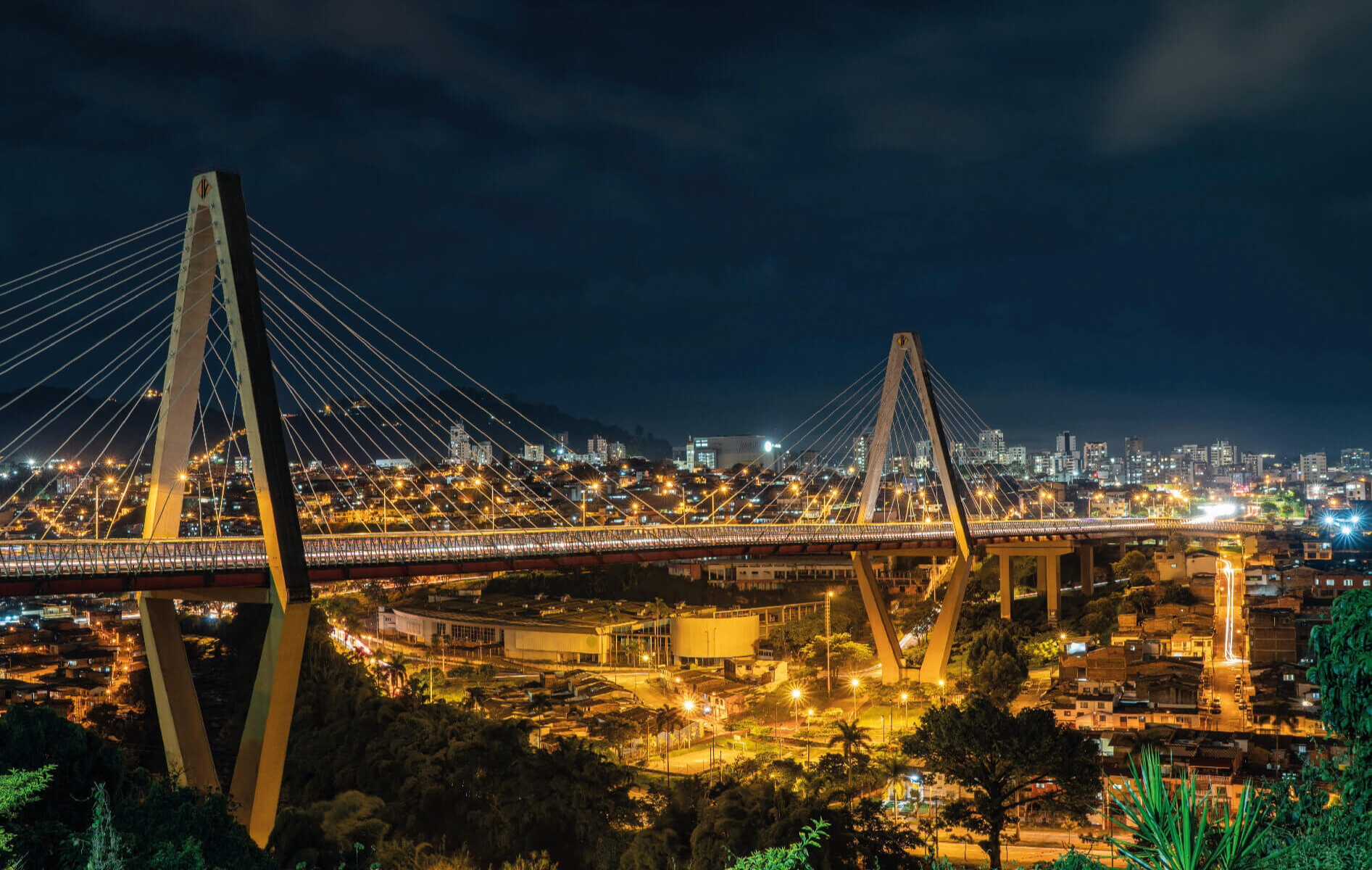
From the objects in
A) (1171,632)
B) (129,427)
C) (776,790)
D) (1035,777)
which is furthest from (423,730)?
(129,427)

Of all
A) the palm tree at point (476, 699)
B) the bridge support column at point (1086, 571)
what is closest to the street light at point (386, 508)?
the palm tree at point (476, 699)

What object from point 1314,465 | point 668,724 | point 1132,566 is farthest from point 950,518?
point 1314,465

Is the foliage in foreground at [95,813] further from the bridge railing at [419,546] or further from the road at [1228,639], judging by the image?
the road at [1228,639]

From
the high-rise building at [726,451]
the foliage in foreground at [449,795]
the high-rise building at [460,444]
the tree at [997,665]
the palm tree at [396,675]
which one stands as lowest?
the foliage in foreground at [449,795]

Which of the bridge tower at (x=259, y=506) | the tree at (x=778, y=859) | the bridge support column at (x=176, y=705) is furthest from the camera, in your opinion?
the bridge support column at (x=176, y=705)

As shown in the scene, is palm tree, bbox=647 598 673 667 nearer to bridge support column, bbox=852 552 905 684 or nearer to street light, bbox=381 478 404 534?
street light, bbox=381 478 404 534

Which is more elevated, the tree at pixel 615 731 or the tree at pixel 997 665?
the tree at pixel 997 665
